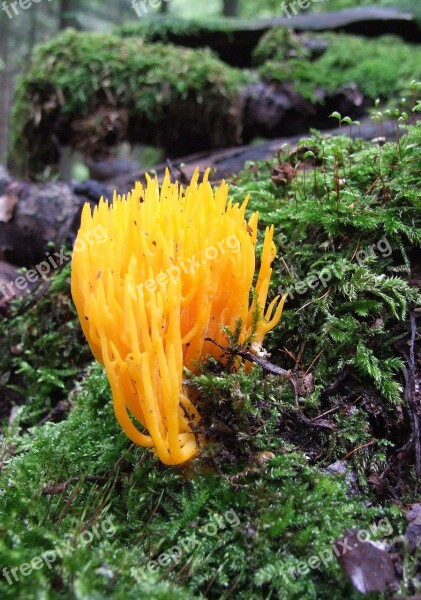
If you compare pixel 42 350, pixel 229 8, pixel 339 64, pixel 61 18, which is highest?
pixel 61 18

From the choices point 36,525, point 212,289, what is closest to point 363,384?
point 212,289

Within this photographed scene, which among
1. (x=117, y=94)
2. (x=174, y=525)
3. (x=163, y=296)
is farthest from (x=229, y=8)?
(x=174, y=525)

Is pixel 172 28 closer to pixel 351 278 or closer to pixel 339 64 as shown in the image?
pixel 339 64

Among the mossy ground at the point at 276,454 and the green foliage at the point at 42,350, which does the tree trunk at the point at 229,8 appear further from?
the green foliage at the point at 42,350

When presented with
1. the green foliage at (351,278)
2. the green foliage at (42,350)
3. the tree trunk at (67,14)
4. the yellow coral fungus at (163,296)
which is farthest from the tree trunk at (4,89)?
the yellow coral fungus at (163,296)

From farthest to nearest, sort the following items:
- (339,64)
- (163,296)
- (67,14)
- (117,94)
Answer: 1. (67,14)
2. (339,64)
3. (117,94)
4. (163,296)

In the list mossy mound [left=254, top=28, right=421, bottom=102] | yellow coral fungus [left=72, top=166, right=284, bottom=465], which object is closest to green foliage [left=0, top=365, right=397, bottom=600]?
yellow coral fungus [left=72, top=166, right=284, bottom=465]

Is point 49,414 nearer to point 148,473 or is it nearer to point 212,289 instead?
point 148,473
